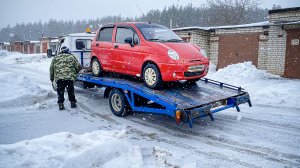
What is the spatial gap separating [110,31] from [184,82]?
2776 millimetres

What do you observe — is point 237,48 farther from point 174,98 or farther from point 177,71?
point 174,98

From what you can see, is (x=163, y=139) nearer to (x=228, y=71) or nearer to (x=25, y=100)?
(x=25, y=100)

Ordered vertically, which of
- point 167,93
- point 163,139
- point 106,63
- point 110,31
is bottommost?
point 163,139

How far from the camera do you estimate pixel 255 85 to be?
1259 centimetres

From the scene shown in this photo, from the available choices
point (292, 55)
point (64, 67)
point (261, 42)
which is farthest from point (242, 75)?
point (64, 67)

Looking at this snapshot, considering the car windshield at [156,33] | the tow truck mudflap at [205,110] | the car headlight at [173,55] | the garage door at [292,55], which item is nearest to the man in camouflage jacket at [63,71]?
the car windshield at [156,33]

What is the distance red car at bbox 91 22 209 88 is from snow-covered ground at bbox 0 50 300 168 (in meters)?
1.29

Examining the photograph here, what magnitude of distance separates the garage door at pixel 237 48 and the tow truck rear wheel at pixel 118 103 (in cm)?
1214

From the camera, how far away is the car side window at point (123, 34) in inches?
288

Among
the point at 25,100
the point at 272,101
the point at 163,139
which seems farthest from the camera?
the point at 272,101

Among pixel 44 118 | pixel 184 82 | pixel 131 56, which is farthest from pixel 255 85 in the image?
pixel 44 118

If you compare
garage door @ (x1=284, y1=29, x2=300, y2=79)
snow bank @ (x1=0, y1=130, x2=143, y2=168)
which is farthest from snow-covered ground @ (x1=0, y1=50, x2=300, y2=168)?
garage door @ (x1=284, y1=29, x2=300, y2=79)

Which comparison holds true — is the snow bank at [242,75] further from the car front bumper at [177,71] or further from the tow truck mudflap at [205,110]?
the car front bumper at [177,71]

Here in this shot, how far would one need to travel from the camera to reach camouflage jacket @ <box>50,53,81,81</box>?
8.07 metres
